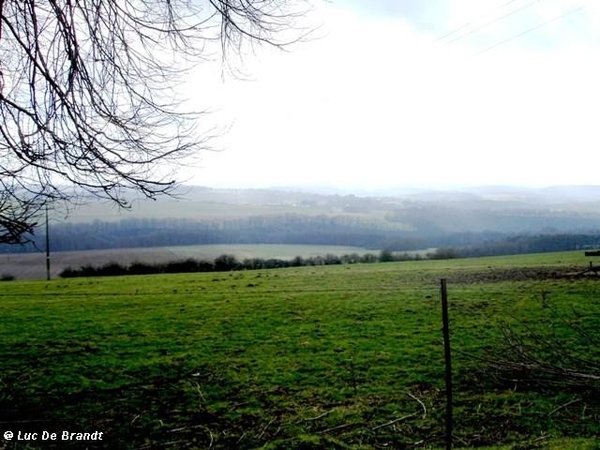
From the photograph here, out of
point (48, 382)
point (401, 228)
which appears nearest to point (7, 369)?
point (48, 382)

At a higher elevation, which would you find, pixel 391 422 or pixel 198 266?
pixel 198 266

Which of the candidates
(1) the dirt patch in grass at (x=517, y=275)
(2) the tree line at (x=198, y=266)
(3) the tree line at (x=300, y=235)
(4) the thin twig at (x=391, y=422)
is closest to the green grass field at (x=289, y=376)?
(4) the thin twig at (x=391, y=422)

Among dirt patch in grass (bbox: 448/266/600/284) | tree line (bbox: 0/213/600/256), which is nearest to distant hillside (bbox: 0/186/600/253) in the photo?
tree line (bbox: 0/213/600/256)

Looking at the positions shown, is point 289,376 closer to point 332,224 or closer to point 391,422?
point 391,422

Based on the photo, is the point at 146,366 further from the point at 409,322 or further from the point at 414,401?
the point at 409,322

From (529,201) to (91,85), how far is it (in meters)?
177

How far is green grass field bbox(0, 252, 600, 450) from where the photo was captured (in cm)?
561

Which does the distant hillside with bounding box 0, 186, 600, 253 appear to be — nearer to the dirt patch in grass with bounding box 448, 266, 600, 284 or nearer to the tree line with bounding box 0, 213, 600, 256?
the tree line with bounding box 0, 213, 600, 256

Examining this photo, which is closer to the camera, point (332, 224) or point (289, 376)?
point (289, 376)

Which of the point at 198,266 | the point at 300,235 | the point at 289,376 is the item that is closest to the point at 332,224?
the point at 300,235

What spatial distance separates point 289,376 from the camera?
7.85 metres

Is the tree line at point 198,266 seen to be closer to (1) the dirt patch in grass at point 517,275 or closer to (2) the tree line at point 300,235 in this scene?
(2) the tree line at point 300,235

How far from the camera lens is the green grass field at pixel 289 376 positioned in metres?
5.61

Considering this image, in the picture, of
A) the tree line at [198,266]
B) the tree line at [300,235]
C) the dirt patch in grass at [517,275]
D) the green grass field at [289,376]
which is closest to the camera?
the green grass field at [289,376]
